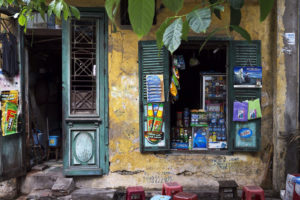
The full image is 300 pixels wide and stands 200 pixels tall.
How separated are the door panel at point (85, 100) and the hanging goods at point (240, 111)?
2.44 meters

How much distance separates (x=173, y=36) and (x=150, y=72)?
4160mm

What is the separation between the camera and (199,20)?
104 centimetres

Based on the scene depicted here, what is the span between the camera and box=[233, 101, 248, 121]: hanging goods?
17.0 ft

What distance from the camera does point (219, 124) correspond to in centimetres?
564

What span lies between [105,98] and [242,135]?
8.70 feet

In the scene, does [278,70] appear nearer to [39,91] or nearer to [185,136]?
[185,136]

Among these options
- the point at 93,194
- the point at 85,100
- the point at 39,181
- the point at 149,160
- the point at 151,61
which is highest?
the point at 151,61

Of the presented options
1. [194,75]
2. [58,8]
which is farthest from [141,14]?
[194,75]

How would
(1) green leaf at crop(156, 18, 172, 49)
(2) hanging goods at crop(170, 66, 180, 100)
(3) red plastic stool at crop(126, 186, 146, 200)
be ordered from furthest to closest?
(2) hanging goods at crop(170, 66, 180, 100)
(3) red plastic stool at crop(126, 186, 146, 200)
(1) green leaf at crop(156, 18, 172, 49)

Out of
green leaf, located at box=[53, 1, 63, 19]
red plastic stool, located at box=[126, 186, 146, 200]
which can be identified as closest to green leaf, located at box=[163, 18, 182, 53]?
green leaf, located at box=[53, 1, 63, 19]

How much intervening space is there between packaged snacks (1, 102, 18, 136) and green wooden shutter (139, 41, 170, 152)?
2.34 metres

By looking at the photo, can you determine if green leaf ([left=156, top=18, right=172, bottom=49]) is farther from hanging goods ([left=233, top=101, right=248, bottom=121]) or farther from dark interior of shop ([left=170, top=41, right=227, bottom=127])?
dark interior of shop ([left=170, top=41, right=227, bottom=127])

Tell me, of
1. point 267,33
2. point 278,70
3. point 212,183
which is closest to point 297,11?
point 267,33

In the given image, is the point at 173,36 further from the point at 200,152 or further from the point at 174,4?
the point at 200,152
